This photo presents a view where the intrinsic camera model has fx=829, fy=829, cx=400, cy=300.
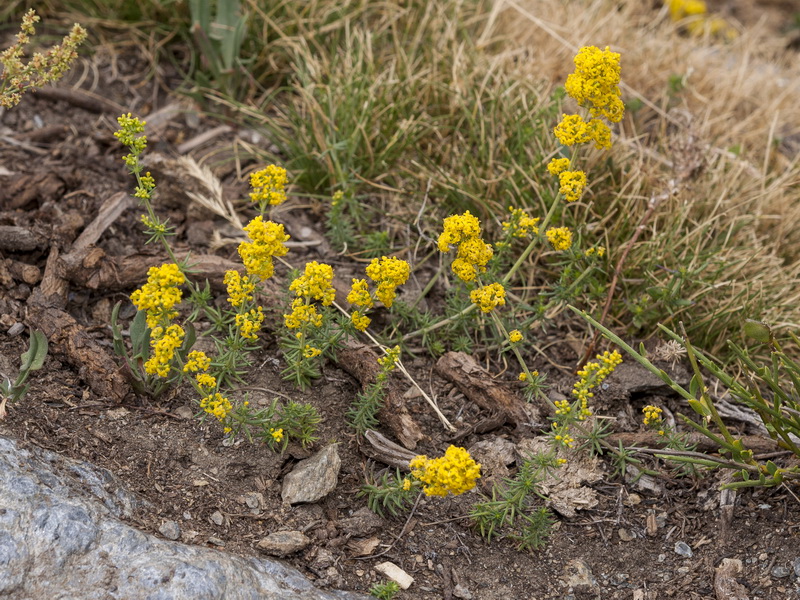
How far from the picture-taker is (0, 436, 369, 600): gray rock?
2389 mm

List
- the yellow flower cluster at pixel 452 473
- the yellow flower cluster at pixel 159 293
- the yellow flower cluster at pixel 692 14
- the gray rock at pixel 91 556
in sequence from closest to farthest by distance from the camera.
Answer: the gray rock at pixel 91 556, the yellow flower cluster at pixel 452 473, the yellow flower cluster at pixel 159 293, the yellow flower cluster at pixel 692 14

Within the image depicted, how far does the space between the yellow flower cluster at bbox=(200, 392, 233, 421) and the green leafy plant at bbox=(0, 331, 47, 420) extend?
25.8 inches

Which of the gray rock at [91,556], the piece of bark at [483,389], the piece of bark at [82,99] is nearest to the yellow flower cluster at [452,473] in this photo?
the gray rock at [91,556]

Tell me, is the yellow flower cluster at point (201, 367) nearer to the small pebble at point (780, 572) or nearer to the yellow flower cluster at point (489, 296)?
the yellow flower cluster at point (489, 296)

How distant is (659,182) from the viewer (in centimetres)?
451

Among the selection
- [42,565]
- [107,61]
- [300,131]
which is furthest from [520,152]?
[42,565]

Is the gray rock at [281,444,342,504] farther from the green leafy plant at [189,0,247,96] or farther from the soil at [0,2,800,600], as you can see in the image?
the green leafy plant at [189,0,247,96]

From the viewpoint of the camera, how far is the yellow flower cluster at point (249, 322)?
2898 mm

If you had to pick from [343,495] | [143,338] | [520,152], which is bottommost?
[343,495]

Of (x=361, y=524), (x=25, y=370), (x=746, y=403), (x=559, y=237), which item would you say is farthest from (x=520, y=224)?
(x=25, y=370)

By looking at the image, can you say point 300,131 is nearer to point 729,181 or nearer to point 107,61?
point 107,61

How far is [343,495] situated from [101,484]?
863 millimetres

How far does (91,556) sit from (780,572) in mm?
2366

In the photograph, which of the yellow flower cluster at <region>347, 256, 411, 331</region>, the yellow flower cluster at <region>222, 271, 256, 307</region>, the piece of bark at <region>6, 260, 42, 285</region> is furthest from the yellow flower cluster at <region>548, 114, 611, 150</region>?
the piece of bark at <region>6, 260, 42, 285</region>
